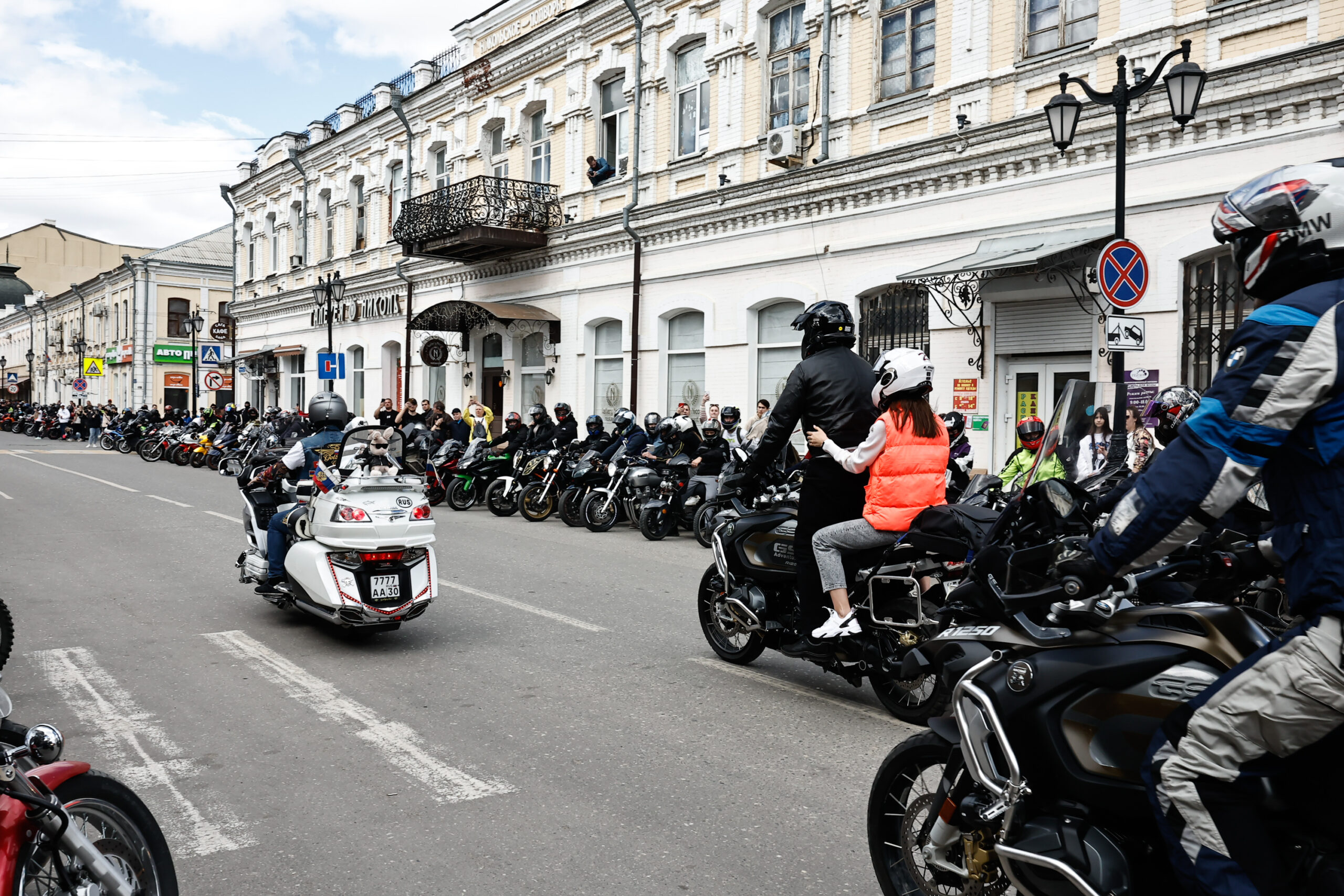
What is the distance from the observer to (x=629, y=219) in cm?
2194

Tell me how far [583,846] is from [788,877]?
2.46ft

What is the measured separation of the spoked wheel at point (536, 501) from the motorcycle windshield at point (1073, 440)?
12529 millimetres

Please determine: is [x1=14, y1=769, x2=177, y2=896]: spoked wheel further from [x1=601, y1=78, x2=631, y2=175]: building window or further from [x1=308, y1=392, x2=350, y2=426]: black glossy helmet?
[x1=601, y1=78, x2=631, y2=175]: building window

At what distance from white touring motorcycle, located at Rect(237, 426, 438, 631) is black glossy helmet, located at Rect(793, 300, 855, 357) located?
9.56ft

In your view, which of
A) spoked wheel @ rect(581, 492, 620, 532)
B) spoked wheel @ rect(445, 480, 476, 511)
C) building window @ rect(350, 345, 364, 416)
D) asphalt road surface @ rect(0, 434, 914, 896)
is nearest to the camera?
asphalt road surface @ rect(0, 434, 914, 896)

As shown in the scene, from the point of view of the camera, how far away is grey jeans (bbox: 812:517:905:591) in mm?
5383

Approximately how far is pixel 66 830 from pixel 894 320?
49.7 feet

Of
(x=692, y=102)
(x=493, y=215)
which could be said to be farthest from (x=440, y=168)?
(x=692, y=102)

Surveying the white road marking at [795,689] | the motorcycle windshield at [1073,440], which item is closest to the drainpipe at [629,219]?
the white road marking at [795,689]

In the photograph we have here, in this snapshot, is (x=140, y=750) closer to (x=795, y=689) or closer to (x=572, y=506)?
(x=795, y=689)

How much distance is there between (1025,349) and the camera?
47.9 feet

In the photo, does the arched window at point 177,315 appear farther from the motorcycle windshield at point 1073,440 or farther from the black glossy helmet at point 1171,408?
the motorcycle windshield at point 1073,440

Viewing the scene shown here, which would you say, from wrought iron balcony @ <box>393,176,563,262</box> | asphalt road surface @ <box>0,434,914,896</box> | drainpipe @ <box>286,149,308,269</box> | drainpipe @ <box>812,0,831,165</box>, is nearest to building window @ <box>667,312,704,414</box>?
drainpipe @ <box>812,0,831,165</box>

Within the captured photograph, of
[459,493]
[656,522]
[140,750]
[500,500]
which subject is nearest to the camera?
[140,750]
